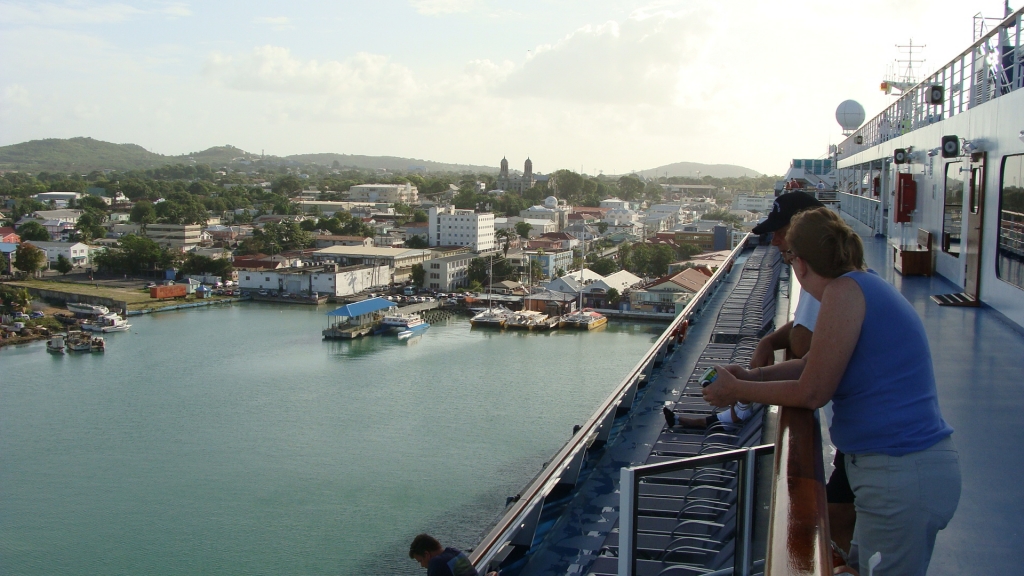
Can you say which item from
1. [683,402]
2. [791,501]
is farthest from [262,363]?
[791,501]

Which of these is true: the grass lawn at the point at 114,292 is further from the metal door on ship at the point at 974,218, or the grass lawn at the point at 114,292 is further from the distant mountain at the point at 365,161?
the distant mountain at the point at 365,161

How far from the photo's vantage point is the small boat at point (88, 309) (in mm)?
9788

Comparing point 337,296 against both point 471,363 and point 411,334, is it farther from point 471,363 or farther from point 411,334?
point 471,363

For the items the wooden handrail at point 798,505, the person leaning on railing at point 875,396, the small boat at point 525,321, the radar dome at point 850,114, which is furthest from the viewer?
the small boat at point 525,321

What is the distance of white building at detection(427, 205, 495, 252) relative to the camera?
14.8 m

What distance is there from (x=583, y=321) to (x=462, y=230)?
18.4ft

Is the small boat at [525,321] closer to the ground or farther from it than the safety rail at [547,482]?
closer to the ground

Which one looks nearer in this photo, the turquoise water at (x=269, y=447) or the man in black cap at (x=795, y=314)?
the man in black cap at (x=795, y=314)

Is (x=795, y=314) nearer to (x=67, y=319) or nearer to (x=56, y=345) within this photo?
(x=56, y=345)

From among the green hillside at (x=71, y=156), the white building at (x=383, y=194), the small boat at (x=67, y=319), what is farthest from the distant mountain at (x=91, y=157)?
the small boat at (x=67, y=319)

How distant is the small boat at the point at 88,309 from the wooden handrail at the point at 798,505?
411 inches

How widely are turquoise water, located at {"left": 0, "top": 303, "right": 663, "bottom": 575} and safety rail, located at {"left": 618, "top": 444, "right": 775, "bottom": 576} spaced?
2972 mm

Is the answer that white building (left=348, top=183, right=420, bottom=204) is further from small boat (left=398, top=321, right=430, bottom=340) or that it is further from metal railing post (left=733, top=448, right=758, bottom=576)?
metal railing post (left=733, top=448, right=758, bottom=576)

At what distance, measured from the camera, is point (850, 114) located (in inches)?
265
